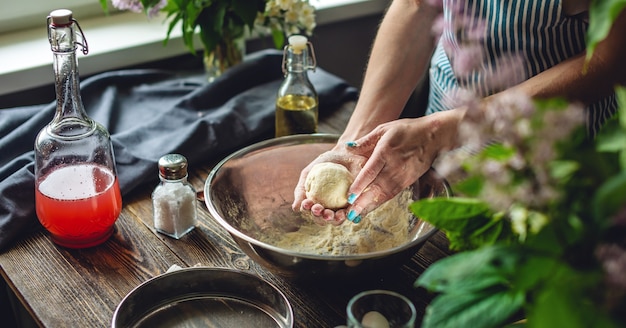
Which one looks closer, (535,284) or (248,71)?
(535,284)

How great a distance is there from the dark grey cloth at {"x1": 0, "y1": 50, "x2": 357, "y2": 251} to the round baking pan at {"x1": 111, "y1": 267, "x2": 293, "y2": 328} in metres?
0.33

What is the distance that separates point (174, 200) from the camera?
1162 millimetres

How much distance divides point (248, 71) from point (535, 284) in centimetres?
116

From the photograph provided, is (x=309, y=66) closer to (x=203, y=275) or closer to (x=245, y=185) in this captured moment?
(x=245, y=185)

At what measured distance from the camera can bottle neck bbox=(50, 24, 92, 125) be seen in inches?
40.5

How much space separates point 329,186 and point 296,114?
Answer: 13.7 inches

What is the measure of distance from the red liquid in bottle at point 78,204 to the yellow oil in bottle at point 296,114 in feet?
1.28

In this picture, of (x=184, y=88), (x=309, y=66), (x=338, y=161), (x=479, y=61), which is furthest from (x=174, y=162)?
(x=479, y=61)

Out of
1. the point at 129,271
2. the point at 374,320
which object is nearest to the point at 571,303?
the point at 374,320

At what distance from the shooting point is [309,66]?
4.61 feet

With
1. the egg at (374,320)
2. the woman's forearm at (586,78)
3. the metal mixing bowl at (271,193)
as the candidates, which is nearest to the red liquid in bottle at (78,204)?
the metal mixing bowl at (271,193)

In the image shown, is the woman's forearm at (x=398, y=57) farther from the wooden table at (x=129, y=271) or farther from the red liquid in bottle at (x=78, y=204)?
the red liquid in bottle at (x=78, y=204)

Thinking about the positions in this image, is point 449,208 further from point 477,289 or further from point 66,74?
point 66,74

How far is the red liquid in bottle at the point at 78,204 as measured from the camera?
3.63 ft
